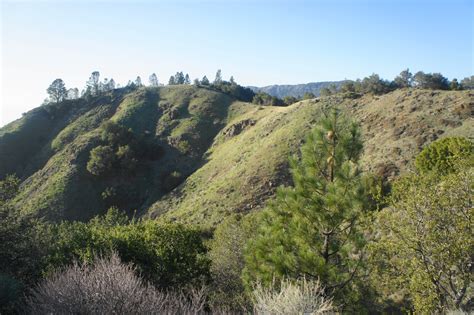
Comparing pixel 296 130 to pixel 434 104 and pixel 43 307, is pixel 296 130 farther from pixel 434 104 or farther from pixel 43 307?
pixel 43 307

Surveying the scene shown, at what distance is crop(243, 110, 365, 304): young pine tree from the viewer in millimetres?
12047

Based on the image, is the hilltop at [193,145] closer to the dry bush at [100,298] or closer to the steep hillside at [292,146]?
the steep hillside at [292,146]

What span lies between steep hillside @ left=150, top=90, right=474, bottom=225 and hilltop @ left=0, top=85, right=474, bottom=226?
0.49 ft

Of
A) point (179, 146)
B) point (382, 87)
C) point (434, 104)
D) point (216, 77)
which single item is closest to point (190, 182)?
point (179, 146)

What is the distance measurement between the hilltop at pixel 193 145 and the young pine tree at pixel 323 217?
23.3 metres

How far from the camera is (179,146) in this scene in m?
68.0

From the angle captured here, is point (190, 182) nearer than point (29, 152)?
Yes

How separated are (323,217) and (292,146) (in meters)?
36.3

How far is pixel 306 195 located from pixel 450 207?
4390 mm

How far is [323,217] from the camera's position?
40.2 ft

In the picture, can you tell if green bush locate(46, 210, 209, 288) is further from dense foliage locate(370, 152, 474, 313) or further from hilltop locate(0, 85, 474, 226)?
hilltop locate(0, 85, 474, 226)

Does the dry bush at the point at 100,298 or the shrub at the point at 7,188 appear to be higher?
the shrub at the point at 7,188

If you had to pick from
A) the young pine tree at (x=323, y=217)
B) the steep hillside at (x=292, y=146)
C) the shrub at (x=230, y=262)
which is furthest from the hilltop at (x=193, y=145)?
the young pine tree at (x=323, y=217)

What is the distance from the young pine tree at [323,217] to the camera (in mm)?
12047
